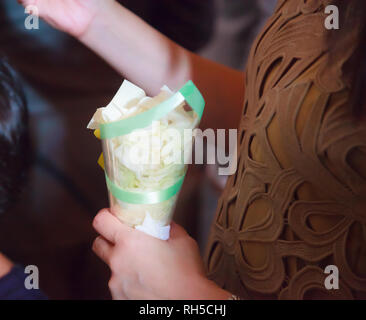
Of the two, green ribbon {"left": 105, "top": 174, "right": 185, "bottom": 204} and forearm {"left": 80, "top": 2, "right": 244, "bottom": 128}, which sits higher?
forearm {"left": 80, "top": 2, "right": 244, "bottom": 128}

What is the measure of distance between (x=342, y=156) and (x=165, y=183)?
0.78 feet

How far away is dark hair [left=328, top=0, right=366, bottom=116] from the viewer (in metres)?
0.48

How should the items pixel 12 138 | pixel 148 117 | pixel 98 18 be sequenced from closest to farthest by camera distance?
pixel 148 117 < pixel 98 18 < pixel 12 138

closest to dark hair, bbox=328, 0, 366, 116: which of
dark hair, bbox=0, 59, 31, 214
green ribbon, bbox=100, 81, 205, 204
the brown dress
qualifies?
the brown dress

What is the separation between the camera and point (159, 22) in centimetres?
96

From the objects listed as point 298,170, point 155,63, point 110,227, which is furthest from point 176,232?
point 155,63

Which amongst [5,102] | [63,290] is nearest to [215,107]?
[5,102]

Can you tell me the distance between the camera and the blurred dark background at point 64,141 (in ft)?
2.74

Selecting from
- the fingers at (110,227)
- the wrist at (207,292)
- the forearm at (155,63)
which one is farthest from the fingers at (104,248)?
the forearm at (155,63)

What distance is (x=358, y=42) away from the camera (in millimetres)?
498

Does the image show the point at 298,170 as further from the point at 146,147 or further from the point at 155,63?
the point at 155,63

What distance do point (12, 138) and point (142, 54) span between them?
36cm

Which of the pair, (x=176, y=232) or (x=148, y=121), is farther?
(x=176, y=232)

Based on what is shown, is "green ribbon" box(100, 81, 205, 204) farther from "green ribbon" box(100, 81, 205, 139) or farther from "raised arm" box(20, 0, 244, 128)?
"raised arm" box(20, 0, 244, 128)
